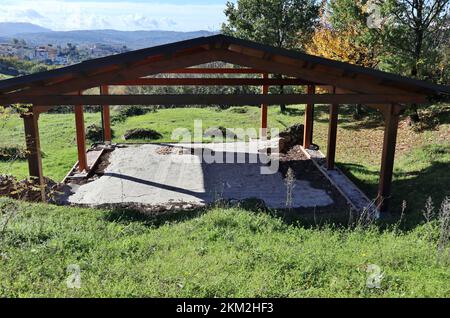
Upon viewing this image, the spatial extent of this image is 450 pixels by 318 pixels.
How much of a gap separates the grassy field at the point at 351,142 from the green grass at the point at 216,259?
2558 millimetres

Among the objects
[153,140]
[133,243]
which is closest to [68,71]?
[133,243]

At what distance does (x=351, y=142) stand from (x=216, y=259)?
39.1 feet

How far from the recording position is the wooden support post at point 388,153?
26.8 feet

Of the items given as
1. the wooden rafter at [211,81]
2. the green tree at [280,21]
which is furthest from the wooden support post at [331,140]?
the green tree at [280,21]

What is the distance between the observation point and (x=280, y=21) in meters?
21.3

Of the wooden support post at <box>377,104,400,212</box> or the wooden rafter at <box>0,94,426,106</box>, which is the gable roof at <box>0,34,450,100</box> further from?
the wooden support post at <box>377,104,400,212</box>

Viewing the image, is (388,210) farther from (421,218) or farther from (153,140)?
(153,140)

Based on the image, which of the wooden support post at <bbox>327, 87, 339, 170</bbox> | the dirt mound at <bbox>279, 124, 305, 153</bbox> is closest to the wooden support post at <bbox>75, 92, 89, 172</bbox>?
the dirt mound at <bbox>279, 124, 305, 153</bbox>

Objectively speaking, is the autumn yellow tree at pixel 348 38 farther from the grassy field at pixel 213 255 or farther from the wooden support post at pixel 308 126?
the grassy field at pixel 213 255

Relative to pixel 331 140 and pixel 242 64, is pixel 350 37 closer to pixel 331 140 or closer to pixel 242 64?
pixel 331 140

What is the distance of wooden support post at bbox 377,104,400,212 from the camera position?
26.8 feet

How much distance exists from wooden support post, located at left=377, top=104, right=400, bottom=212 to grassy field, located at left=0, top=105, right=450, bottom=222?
1.55ft
